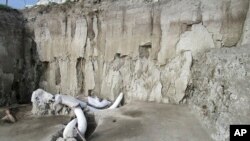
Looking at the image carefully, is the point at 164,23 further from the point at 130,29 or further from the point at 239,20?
the point at 239,20

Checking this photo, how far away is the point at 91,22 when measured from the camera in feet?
36.7

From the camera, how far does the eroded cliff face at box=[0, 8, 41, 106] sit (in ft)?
38.3

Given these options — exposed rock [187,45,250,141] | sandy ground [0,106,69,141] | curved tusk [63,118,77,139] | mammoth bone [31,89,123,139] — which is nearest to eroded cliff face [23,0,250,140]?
exposed rock [187,45,250,141]

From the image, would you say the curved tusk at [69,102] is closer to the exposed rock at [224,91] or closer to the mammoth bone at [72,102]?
the mammoth bone at [72,102]

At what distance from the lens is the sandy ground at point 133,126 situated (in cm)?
638

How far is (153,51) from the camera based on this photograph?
9461 millimetres

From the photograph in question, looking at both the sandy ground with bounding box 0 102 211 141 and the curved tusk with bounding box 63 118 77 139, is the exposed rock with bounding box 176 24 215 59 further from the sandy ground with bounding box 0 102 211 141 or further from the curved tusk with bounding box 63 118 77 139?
Answer: the curved tusk with bounding box 63 118 77 139

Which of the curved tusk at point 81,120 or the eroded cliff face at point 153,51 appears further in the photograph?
the curved tusk at point 81,120

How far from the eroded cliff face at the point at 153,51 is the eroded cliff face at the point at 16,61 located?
0.38m

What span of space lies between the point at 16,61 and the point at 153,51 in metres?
5.83

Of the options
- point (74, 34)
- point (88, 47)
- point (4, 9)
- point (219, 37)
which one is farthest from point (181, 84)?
point (4, 9)

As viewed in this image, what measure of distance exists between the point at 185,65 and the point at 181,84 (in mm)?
542

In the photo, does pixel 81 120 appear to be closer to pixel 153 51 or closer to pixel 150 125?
pixel 150 125

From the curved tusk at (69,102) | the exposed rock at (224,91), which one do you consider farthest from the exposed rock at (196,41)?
the curved tusk at (69,102)
